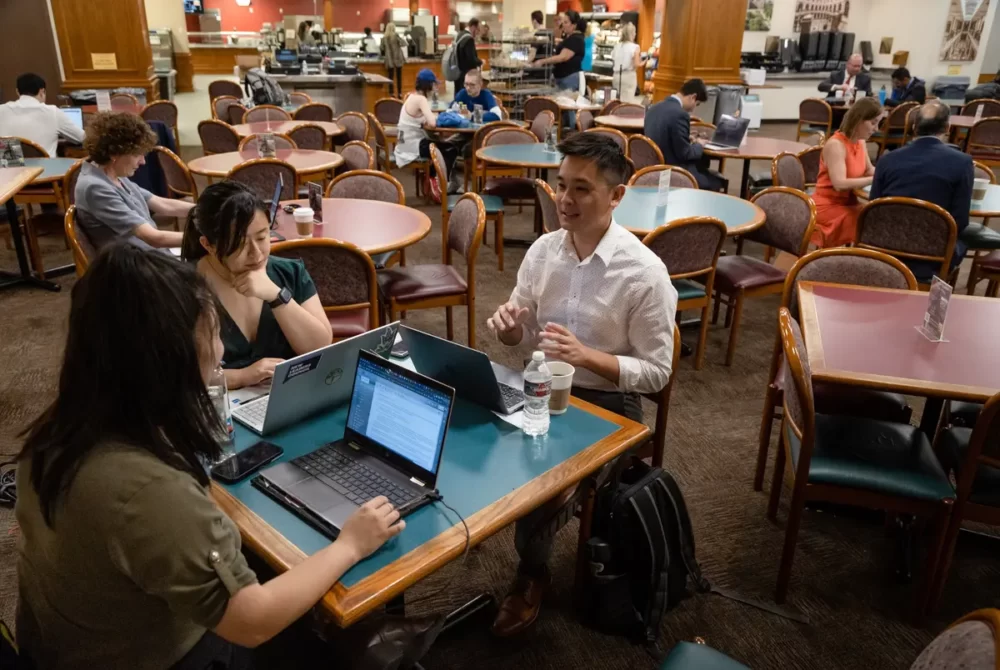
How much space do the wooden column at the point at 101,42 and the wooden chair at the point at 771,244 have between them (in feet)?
23.4

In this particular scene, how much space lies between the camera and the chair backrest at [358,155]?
5.00m

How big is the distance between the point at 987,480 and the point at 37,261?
5.25m

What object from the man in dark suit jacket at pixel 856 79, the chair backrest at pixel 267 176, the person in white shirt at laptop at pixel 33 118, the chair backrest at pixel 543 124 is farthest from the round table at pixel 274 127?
the man in dark suit jacket at pixel 856 79

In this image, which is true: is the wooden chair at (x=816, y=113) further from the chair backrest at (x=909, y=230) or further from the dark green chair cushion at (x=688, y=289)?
the dark green chair cushion at (x=688, y=289)

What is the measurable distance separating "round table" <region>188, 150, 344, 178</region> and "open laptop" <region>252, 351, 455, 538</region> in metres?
3.21

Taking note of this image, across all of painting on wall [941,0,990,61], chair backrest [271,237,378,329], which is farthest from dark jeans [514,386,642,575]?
painting on wall [941,0,990,61]

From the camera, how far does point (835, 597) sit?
225cm

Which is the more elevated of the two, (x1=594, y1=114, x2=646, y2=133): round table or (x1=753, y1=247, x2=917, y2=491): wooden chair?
(x1=594, y1=114, x2=646, y2=133): round table

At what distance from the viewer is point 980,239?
14.7 feet

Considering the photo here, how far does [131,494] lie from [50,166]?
187 inches

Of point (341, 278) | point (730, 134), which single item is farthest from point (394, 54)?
point (341, 278)

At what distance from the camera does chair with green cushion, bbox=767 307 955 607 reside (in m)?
1.97

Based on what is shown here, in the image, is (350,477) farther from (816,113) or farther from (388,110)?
(816,113)

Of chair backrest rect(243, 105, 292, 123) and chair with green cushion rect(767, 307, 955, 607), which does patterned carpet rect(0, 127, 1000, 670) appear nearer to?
chair with green cushion rect(767, 307, 955, 607)
